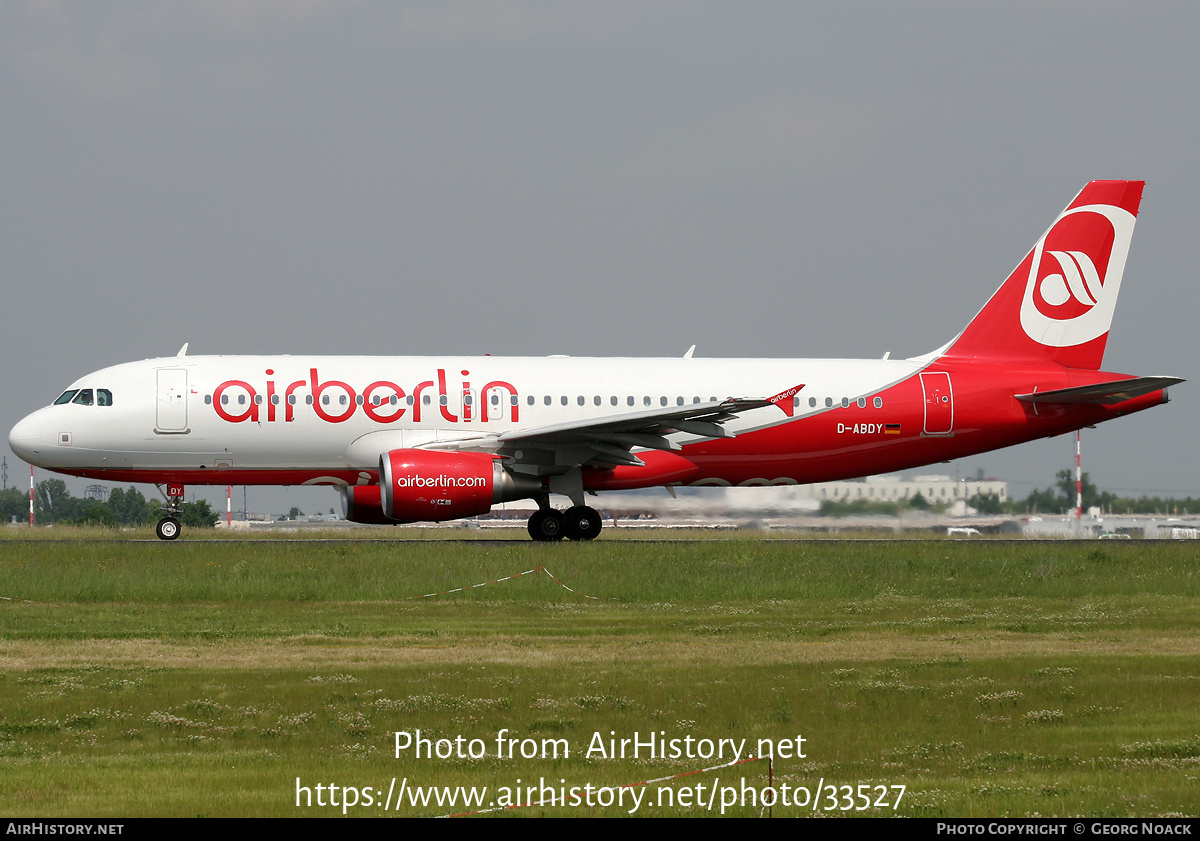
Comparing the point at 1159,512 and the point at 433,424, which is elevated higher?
the point at 433,424

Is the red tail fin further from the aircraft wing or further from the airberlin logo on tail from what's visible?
the aircraft wing

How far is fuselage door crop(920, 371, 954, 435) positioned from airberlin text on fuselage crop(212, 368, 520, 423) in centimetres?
928

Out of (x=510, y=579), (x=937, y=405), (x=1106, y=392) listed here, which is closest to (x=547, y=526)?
(x=510, y=579)

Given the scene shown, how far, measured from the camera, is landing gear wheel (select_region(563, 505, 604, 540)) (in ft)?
85.6

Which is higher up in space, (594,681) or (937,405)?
(937,405)

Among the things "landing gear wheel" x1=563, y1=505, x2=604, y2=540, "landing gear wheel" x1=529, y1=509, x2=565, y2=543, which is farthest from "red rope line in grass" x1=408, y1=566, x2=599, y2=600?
"landing gear wheel" x1=563, y1=505, x2=604, y2=540

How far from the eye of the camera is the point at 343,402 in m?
25.3

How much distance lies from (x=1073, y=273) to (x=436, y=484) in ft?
49.9

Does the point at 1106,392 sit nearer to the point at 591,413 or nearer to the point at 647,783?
the point at 591,413

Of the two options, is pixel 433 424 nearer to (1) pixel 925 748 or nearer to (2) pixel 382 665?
(2) pixel 382 665

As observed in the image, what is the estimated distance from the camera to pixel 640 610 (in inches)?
642

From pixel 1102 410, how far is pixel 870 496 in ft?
17.5

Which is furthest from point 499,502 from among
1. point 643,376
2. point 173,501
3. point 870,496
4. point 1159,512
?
point 1159,512

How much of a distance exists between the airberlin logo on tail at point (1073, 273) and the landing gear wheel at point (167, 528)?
A: 738 inches
